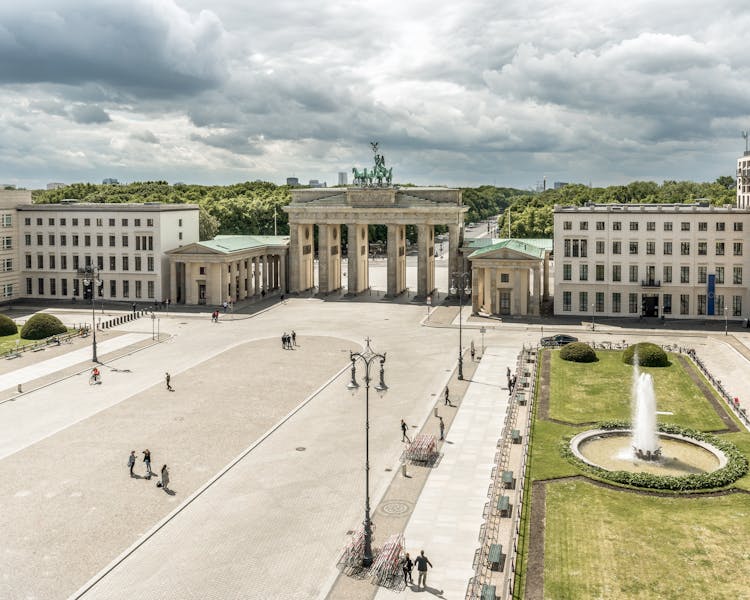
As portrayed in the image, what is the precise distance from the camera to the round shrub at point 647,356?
234 ft

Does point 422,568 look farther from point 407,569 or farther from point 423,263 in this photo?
point 423,263

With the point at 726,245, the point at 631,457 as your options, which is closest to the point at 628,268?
the point at 726,245

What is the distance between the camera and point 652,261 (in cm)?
9719

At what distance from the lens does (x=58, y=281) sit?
11619cm

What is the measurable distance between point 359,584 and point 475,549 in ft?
20.0

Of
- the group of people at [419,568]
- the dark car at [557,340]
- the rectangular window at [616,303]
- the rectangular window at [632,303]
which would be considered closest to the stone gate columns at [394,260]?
the rectangular window at [616,303]

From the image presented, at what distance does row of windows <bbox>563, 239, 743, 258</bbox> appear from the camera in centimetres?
9519

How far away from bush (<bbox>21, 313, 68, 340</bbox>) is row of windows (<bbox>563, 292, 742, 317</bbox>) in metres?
64.5

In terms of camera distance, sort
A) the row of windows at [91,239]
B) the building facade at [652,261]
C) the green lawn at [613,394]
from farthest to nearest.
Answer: the row of windows at [91,239]
the building facade at [652,261]
the green lawn at [613,394]

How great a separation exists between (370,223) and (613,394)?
67116mm

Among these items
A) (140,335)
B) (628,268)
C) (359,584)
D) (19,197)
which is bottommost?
(359,584)

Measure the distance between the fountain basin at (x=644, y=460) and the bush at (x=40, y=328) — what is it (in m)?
63.0

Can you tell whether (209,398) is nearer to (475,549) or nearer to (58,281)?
(475,549)

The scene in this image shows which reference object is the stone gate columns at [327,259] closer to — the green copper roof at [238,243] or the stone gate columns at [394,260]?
the green copper roof at [238,243]
